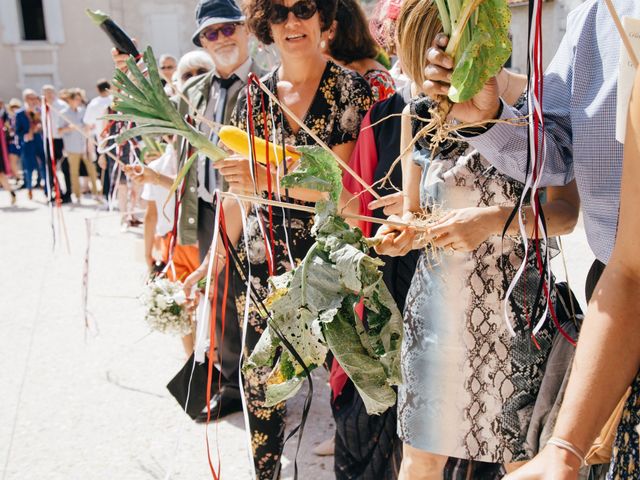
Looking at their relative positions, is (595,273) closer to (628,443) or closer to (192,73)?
(628,443)

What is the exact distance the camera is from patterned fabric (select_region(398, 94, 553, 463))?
202 centimetres

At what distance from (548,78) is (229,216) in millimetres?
1655

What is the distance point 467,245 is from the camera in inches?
71.7

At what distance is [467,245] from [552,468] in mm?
739

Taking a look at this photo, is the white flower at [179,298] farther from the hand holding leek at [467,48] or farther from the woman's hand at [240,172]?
the hand holding leek at [467,48]

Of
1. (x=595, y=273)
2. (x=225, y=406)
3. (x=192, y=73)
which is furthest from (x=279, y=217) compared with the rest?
(x=192, y=73)

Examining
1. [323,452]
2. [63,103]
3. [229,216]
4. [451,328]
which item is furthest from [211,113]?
[63,103]

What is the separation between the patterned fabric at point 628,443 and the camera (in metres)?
1.18

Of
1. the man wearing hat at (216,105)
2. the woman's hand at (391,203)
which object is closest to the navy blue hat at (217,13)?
the man wearing hat at (216,105)

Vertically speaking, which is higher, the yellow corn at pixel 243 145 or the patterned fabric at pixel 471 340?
the yellow corn at pixel 243 145

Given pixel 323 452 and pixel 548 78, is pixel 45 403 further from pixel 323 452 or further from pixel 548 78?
pixel 548 78

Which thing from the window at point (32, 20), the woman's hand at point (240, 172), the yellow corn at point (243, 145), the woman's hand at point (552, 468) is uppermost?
the window at point (32, 20)

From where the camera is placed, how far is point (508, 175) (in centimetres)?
192

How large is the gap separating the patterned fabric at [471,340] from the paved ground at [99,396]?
73 centimetres
